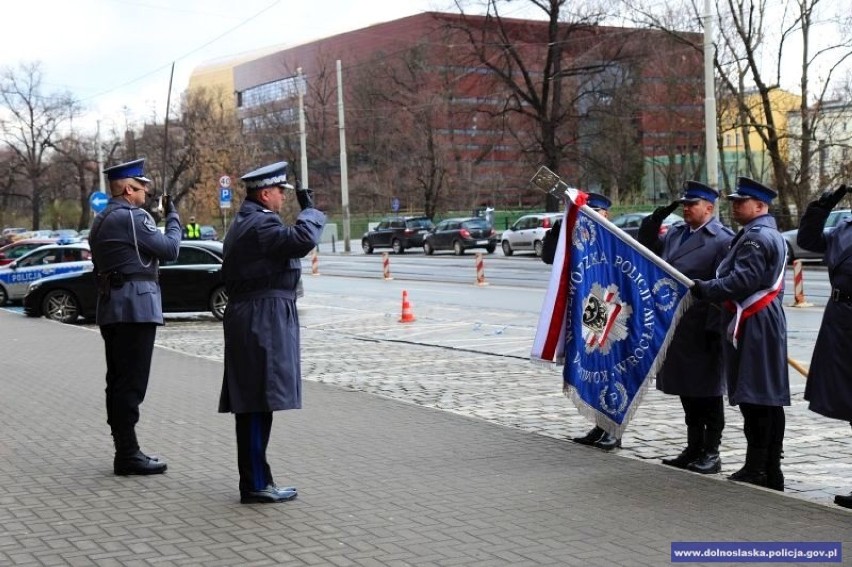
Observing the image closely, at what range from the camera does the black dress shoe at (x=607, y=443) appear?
7977 mm

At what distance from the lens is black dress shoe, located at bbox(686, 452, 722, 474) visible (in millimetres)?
7219

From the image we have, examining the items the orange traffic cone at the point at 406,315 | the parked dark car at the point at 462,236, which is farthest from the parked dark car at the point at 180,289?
the parked dark car at the point at 462,236

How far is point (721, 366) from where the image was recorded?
7.21 metres

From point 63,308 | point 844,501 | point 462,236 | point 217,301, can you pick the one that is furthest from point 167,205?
point 462,236

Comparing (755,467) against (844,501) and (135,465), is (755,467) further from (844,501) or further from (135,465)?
(135,465)

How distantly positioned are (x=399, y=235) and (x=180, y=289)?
34.7 m

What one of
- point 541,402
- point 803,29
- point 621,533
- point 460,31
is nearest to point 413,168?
point 460,31

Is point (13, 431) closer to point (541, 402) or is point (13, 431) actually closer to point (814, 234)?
point (541, 402)

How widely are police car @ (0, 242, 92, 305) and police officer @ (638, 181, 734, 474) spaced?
1885 centimetres

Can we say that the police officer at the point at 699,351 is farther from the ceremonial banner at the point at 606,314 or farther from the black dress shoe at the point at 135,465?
the black dress shoe at the point at 135,465

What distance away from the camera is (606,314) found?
7.64m

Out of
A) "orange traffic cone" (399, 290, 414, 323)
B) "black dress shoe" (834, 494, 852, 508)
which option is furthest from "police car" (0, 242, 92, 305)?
"black dress shoe" (834, 494, 852, 508)

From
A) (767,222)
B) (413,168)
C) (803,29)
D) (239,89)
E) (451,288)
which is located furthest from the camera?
(239,89)

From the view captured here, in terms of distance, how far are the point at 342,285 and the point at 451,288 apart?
457cm
